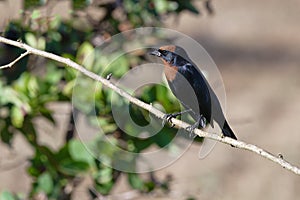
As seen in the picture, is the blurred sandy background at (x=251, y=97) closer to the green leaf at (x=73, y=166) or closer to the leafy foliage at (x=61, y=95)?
the leafy foliage at (x=61, y=95)

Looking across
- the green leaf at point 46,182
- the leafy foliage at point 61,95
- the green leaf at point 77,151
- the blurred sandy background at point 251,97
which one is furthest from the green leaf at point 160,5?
the blurred sandy background at point 251,97

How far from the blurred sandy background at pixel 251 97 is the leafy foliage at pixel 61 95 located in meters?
1.99

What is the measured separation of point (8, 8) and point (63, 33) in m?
0.38

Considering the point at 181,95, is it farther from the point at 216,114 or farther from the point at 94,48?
the point at 94,48

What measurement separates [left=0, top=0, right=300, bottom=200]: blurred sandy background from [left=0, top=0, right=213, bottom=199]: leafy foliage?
1.99 meters

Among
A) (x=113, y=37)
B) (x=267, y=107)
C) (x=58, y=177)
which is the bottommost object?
(x=58, y=177)

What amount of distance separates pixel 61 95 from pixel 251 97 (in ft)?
12.3

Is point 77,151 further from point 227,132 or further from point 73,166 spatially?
point 227,132

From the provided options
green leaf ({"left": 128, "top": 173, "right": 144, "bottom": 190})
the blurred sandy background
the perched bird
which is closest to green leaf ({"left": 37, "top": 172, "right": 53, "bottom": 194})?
green leaf ({"left": 128, "top": 173, "right": 144, "bottom": 190})

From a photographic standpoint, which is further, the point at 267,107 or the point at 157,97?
the point at 267,107

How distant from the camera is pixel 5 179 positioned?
490cm

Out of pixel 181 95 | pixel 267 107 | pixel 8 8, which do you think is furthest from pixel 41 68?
pixel 267 107

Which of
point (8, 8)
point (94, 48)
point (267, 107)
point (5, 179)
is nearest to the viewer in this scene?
point (94, 48)

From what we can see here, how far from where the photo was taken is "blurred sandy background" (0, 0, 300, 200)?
17.6ft
